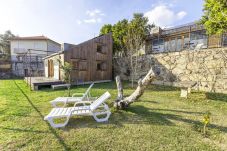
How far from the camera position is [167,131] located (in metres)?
4.16

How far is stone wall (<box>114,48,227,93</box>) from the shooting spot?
9656 mm

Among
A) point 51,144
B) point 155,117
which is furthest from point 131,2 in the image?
point 51,144

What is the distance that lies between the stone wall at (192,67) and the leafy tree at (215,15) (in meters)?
2.71

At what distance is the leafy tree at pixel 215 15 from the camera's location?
7070 millimetres

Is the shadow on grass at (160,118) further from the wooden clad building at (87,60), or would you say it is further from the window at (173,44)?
the window at (173,44)

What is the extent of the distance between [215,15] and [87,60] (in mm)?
10791

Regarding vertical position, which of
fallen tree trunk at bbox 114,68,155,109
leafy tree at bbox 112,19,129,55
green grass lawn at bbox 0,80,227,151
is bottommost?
green grass lawn at bbox 0,80,227,151

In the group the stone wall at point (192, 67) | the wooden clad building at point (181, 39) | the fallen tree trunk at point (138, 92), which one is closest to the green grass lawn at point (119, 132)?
the fallen tree trunk at point (138, 92)

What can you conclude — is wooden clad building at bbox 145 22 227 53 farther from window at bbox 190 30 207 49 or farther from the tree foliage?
the tree foliage

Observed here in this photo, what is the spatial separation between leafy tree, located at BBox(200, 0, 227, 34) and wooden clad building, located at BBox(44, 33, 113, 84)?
1007 centimetres

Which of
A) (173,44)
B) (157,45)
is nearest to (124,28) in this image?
(157,45)

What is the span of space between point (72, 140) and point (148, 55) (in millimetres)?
12496

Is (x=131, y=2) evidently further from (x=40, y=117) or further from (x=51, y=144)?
(x=51, y=144)

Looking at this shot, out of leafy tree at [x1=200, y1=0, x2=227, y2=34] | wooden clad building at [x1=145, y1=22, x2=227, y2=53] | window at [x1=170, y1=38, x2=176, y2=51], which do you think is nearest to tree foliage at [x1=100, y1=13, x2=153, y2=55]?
wooden clad building at [x1=145, y1=22, x2=227, y2=53]
